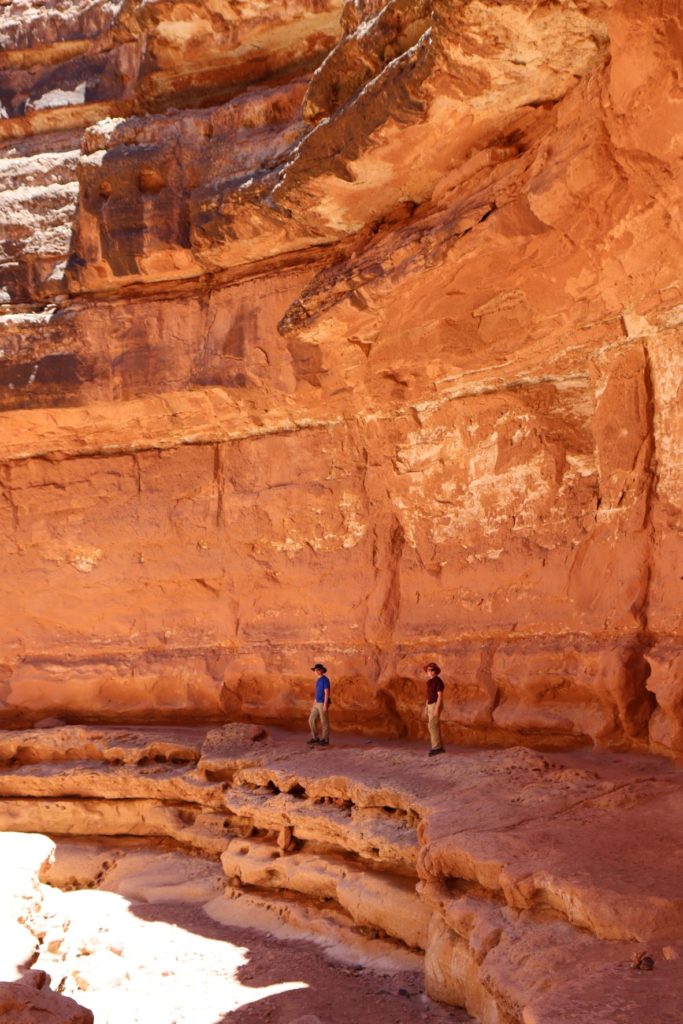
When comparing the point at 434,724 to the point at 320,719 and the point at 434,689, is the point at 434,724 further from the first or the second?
the point at 320,719

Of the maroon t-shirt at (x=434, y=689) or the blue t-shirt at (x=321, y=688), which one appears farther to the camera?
the blue t-shirt at (x=321, y=688)

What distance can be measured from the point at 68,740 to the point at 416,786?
177 inches

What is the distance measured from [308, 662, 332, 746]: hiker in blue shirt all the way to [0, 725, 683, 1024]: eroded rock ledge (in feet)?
0.41

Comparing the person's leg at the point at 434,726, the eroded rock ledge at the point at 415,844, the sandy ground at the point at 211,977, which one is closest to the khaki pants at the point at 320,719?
the eroded rock ledge at the point at 415,844

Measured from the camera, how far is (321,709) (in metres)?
8.54

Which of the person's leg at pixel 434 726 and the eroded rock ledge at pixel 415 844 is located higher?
the person's leg at pixel 434 726

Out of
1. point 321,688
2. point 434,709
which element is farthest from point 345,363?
point 434,709

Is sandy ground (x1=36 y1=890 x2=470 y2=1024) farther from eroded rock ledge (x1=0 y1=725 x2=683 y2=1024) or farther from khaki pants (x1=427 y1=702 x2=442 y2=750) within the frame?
khaki pants (x1=427 y1=702 x2=442 y2=750)

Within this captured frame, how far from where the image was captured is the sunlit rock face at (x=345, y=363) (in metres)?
6.69

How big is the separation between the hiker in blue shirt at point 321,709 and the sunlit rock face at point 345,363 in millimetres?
682

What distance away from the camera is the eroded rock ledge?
14.0ft

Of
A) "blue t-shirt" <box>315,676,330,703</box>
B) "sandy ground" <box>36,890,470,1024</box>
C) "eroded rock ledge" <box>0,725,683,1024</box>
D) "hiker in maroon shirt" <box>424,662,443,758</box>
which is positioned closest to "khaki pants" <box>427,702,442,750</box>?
"hiker in maroon shirt" <box>424,662,443,758</box>

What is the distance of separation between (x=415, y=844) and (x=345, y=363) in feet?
14.2

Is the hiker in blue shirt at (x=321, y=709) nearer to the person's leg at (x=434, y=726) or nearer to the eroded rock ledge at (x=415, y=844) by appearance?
the eroded rock ledge at (x=415, y=844)
